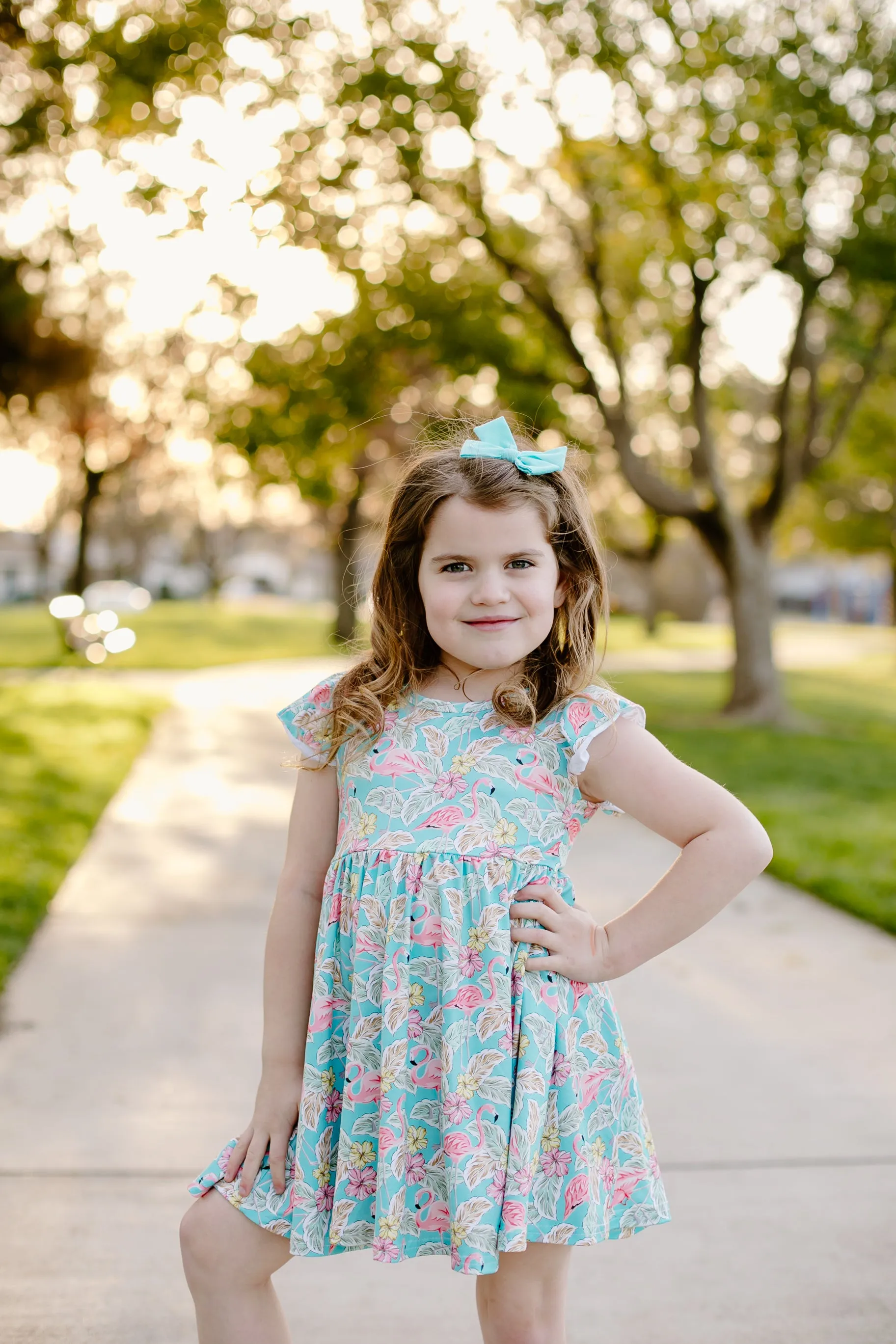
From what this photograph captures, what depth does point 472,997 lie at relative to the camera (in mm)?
1700

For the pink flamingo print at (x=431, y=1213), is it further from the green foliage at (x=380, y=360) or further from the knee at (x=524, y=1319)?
the green foliage at (x=380, y=360)

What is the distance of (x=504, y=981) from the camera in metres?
1.70

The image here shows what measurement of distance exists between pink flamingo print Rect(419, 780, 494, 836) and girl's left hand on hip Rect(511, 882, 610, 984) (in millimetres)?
124

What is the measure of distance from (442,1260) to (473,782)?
4.44 ft

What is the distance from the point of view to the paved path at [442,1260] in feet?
7.91

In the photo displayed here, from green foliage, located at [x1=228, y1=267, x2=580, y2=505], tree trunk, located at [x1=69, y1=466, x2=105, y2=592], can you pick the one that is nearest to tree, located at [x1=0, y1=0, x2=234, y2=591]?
green foliage, located at [x1=228, y1=267, x2=580, y2=505]

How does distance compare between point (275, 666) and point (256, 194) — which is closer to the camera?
point (256, 194)

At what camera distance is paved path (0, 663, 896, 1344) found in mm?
2412

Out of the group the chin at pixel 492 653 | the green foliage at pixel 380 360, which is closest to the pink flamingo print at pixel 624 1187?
the chin at pixel 492 653

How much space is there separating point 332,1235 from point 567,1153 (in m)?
0.33

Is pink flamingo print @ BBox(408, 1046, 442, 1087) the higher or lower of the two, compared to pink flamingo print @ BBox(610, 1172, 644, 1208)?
higher

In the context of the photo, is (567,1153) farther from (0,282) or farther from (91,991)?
(0,282)

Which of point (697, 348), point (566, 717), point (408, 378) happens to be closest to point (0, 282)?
point (408, 378)

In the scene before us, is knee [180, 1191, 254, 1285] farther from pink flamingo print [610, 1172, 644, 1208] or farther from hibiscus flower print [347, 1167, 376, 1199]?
pink flamingo print [610, 1172, 644, 1208]
